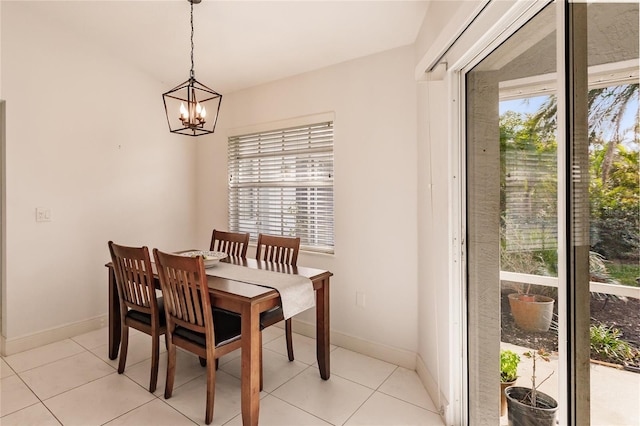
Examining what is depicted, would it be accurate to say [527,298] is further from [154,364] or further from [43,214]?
[43,214]

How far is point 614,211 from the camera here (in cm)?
86

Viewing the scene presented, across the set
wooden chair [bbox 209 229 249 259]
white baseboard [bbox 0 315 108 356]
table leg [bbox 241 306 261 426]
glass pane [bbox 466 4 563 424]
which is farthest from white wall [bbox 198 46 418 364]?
white baseboard [bbox 0 315 108 356]

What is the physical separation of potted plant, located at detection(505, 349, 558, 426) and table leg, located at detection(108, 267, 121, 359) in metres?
2.70

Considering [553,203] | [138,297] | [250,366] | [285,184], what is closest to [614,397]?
[553,203]

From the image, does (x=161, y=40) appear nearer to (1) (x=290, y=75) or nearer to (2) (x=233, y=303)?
(1) (x=290, y=75)

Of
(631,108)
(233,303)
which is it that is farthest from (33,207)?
(631,108)

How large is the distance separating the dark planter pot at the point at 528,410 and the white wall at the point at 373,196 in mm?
1108

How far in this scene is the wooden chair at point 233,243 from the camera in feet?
9.43

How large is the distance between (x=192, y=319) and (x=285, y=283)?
1.89 feet

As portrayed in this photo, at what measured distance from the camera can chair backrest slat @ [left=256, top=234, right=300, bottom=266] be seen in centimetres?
260

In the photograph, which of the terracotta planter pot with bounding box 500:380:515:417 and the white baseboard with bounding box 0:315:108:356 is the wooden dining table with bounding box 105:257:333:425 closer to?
the terracotta planter pot with bounding box 500:380:515:417

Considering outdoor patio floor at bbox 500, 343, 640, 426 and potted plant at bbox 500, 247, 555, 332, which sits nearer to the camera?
outdoor patio floor at bbox 500, 343, 640, 426

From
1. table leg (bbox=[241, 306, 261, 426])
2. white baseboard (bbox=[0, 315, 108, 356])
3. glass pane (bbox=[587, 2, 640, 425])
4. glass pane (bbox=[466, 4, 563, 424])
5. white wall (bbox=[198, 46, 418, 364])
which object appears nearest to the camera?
glass pane (bbox=[587, 2, 640, 425])

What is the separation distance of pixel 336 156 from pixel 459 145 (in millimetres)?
1311
